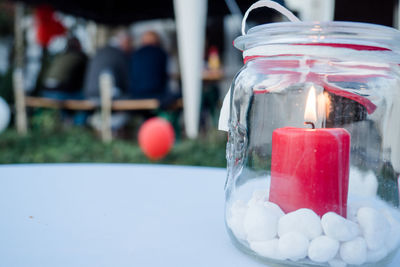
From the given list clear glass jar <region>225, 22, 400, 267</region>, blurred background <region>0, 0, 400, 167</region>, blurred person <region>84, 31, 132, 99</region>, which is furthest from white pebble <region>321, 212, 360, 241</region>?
blurred person <region>84, 31, 132, 99</region>

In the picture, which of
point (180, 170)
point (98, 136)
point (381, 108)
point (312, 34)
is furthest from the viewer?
point (98, 136)

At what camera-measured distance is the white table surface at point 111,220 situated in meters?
0.31

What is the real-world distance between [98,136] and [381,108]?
377cm

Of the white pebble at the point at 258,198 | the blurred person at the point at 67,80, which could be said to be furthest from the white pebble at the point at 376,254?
the blurred person at the point at 67,80

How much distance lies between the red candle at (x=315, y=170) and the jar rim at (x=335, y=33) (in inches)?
3.4

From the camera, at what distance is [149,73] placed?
3.67 meters

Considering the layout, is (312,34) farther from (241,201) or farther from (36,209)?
(36,209)

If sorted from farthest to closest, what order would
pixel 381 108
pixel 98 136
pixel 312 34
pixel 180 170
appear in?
pixel 98 136, pixel 180 170, pixel 381 108, pixel 312 34

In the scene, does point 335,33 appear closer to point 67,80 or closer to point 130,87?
point 130,87

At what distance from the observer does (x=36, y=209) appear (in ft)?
1.43

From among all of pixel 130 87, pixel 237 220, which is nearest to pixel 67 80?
pixel 130 87

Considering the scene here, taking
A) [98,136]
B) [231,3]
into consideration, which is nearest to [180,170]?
[231,3]

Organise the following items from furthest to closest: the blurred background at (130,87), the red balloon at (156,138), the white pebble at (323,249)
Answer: the red balloon at (156,138) → the blurred background at (130,87) → the white pebble at (323,249)

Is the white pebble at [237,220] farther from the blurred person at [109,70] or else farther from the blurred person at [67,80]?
the blurred person at [67,80]
